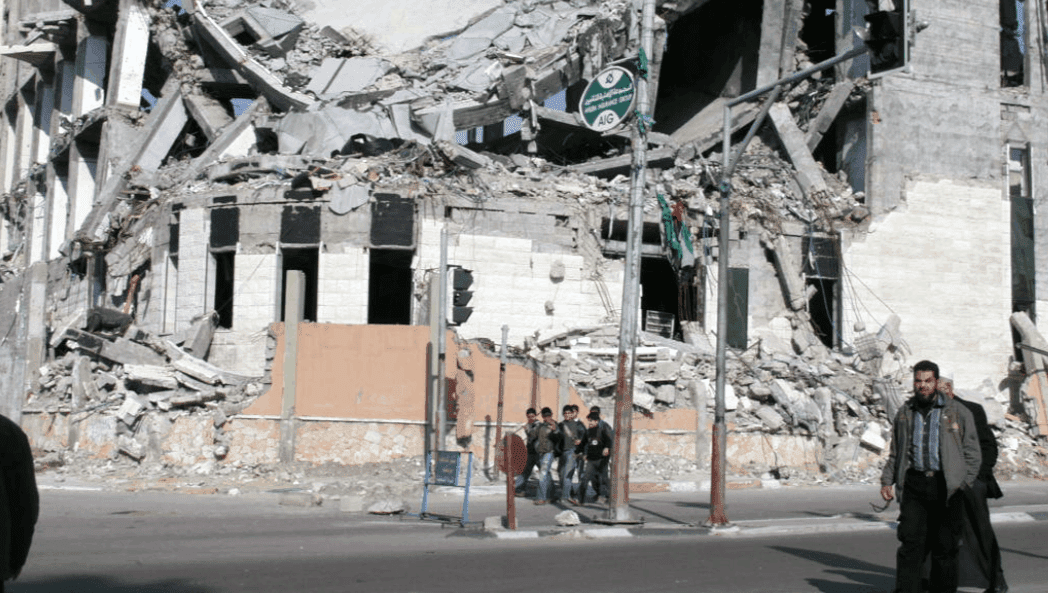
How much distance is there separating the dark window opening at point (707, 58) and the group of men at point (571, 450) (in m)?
21.7

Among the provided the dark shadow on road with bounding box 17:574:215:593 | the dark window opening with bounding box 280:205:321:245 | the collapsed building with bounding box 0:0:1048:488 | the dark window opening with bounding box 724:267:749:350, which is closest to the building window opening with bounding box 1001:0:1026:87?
the collapsed building with bounding box 0:0:1048:488

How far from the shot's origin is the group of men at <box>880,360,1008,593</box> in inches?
270

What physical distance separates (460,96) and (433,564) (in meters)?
21.2

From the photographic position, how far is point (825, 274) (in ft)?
95.3

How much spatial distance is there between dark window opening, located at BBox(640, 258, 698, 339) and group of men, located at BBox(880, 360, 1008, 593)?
21145mm

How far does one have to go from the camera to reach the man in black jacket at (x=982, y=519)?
7121 mm

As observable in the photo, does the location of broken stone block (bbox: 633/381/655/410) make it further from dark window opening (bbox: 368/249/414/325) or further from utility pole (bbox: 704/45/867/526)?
dark window opening (bbox: 368/249/414/325)

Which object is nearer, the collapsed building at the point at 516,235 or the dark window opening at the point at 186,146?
the collapsed building at the point at 516,235

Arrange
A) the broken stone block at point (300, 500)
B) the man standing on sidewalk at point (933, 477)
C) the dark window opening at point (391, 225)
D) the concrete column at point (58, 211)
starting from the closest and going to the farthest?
the man standing on sidewalk at point (933, 477)
the broken stone block at point (300, 500)
the dark window opening at point (391, 225)
the concrete column at point (58, 211)

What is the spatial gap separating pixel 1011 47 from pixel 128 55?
91.7 feet

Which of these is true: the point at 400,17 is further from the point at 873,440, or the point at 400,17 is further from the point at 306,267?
the point at 873,440

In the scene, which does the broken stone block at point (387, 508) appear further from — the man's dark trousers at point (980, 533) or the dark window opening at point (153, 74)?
the dark window opening at point (153, 74)

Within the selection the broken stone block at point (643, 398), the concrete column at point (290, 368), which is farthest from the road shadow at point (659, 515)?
the concrete column at point (290, 368)

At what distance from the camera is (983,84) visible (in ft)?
101
